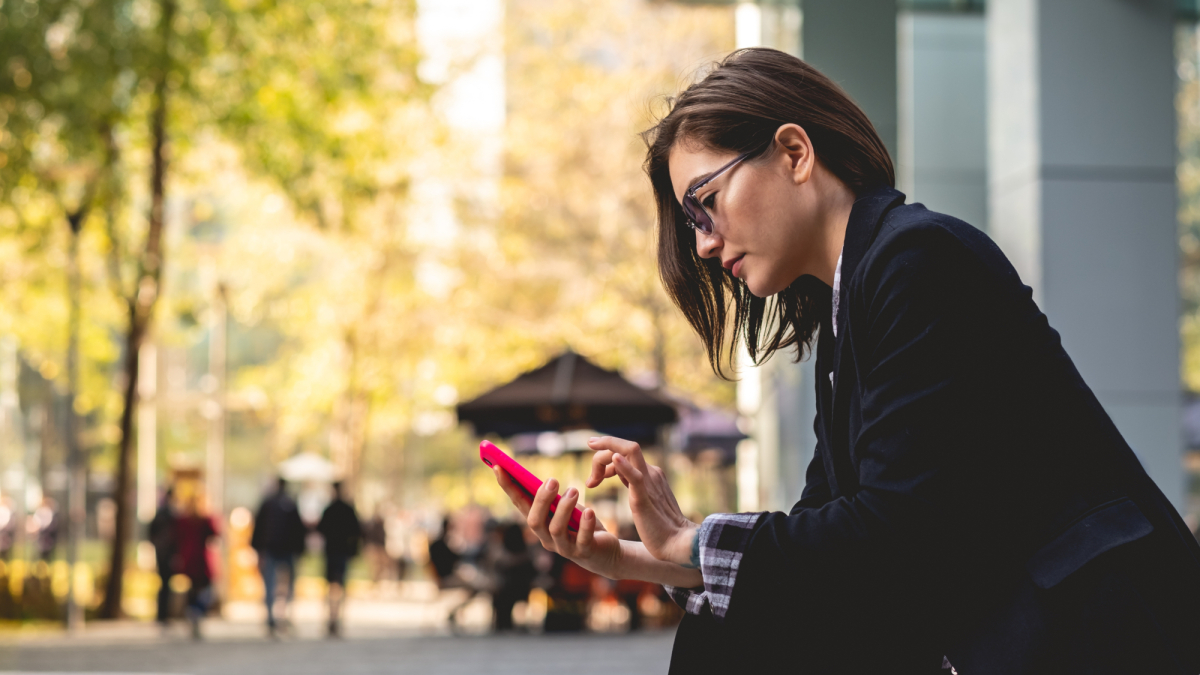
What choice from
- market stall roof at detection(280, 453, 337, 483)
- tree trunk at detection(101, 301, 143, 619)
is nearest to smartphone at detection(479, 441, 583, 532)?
tree trunk at detection(101, 301, 143, 619)

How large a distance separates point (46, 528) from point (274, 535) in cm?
616

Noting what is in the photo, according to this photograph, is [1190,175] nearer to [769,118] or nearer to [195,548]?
[769,118]

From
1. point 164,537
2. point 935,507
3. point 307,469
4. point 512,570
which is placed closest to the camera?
point 935,507

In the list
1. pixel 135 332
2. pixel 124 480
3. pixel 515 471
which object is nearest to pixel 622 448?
pixel 515 471

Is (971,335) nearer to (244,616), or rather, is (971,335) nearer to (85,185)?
(85,185)

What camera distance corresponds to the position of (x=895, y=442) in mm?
1388

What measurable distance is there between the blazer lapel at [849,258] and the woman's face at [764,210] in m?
0.08

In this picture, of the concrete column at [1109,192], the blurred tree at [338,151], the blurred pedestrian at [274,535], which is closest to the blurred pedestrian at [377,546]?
the blurred tree at [338,151]

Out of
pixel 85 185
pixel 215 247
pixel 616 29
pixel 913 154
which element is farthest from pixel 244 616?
pixel 913 154

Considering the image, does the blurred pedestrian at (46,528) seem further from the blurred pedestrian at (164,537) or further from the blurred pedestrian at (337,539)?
the blurred pedestrian at (337,539)

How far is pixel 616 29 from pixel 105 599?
41.8ft

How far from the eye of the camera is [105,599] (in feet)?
57.3

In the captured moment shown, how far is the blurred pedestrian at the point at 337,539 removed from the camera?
50.2 feet

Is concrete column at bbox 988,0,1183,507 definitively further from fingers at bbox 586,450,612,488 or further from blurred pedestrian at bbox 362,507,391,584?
blurred pedestrian at bbox 362,507,391,584
